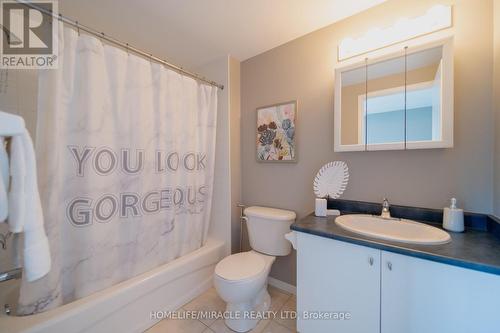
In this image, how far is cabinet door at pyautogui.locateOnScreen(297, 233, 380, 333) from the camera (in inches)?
38.2

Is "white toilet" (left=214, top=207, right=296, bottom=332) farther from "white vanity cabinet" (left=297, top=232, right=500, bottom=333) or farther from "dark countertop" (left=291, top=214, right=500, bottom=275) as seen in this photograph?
"dark countertop" (left=291, top=214, right=500, bottom=275)

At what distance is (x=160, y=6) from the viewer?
1.32m

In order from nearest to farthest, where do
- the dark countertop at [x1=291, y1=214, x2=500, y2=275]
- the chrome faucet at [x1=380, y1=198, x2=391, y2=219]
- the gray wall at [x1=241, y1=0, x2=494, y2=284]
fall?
1. the dark countertop at [x1=291, y1=214, x2=500, y2=275]
2. the gray wall at [x1=241, y1=0, x2=494, y2=284]
3. the chrome faucet at [x1=380, y1=198, x2=391, y2=219]

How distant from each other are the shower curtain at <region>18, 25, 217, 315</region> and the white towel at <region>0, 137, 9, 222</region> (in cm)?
40

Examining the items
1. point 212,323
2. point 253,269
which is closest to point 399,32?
point 253,269

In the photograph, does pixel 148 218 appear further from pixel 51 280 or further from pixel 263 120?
pixel 263 120

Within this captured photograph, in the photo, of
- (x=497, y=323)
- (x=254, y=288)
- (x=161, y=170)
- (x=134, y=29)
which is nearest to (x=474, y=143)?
(x=497, y=323)

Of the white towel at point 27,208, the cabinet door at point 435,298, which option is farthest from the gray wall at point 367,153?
the white towel at point 27,208

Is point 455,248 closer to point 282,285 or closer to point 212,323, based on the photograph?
point 282,285

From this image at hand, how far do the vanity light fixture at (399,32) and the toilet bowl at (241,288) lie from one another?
1659mm

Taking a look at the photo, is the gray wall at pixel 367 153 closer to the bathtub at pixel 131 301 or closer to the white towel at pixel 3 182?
the bathtub at pixel 131 301

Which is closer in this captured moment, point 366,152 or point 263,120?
point 366,152

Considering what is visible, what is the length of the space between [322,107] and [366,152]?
479 millimetres

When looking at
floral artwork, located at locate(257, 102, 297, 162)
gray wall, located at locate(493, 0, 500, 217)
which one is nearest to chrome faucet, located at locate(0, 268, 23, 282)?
floral artwork, located at locate(257, 102, 297, 162)
